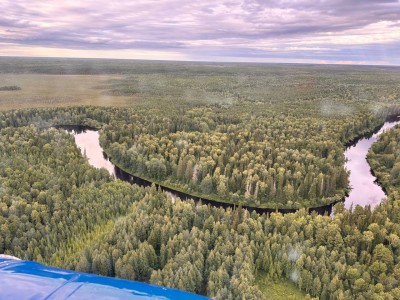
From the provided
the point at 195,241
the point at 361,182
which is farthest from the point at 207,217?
the point at 361,182

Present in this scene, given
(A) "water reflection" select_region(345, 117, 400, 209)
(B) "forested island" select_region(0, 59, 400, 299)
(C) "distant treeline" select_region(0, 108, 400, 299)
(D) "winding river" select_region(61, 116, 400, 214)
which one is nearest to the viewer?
(C) "distant treeline" select_region(0, 108, 400, 299)

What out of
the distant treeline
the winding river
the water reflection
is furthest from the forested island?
the water reflection

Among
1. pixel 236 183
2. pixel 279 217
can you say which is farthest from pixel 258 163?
pixel 279 217

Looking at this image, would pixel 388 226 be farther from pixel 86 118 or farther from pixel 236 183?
pixel 86 118

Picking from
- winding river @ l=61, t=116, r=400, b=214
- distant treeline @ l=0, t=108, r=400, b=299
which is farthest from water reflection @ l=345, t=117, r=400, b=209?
distant treeline @ l=0, t=108, r=400, b=299

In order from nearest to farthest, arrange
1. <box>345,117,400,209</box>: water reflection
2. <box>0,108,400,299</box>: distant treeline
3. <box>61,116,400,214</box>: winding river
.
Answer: <box>0,108,400,299</box>: distant treeline → <box>61,116,400,214</box>: winding river → <box>345,117,400,209</box>: water reflection

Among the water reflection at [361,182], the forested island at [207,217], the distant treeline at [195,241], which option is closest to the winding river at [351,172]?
the water reflection at [361,182]

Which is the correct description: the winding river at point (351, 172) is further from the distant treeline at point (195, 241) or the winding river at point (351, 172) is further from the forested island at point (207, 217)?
the distant treeline at point (195, 241)

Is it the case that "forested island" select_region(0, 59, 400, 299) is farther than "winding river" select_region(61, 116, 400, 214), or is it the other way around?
"winding river" select_region(61, 116, 400, 214)

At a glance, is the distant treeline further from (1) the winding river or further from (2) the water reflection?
(1) the winding river

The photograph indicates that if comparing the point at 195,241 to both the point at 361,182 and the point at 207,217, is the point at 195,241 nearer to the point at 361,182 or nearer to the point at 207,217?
the point at 207,217
